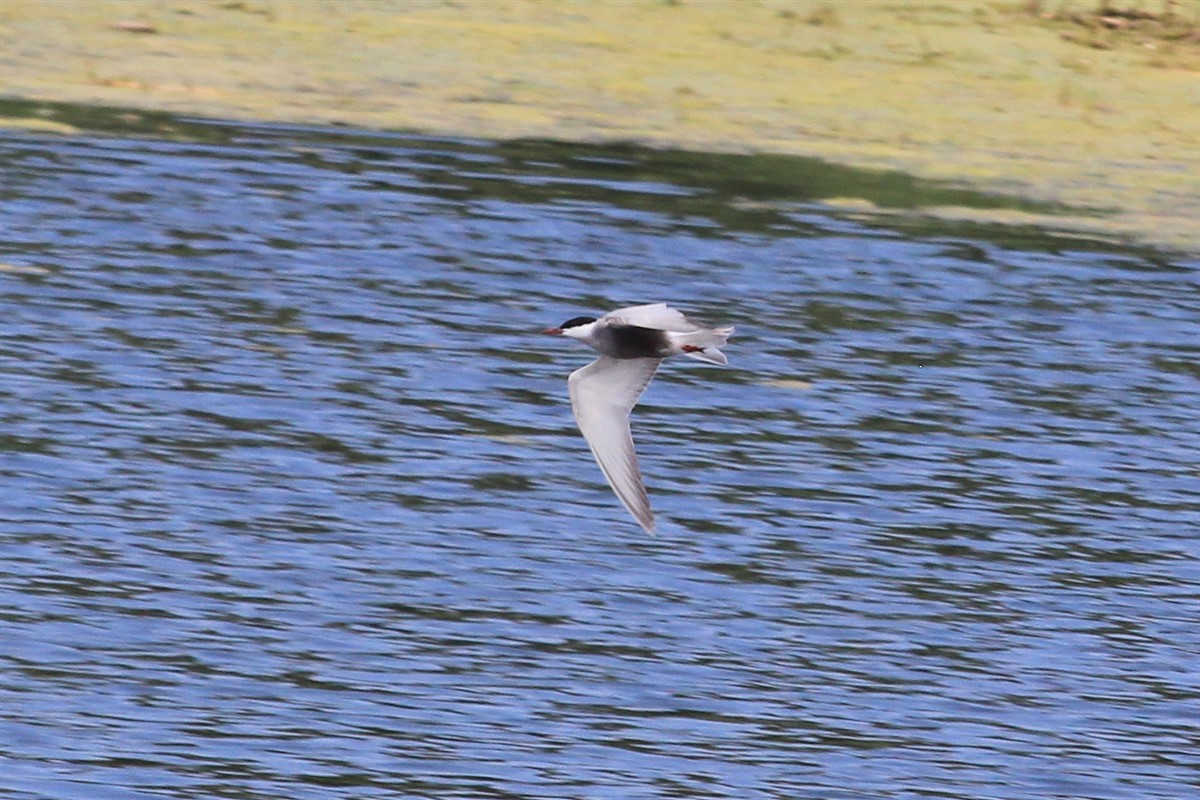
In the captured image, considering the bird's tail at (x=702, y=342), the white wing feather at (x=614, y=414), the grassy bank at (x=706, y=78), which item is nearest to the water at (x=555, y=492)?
the grassy bank at (x=706, y=78)

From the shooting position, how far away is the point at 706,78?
17297mm

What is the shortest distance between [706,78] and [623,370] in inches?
379

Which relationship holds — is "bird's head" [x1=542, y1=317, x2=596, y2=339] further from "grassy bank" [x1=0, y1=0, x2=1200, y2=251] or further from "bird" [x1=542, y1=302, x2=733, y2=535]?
"grassy bank" [x1=0, y1=0, x2=1200, y2=251]

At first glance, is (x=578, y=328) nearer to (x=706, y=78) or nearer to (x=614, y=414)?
(x=614, y=414)

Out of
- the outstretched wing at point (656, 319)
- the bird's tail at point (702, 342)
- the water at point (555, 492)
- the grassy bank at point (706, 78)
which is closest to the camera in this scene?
the bird's tail at point (702, 342)

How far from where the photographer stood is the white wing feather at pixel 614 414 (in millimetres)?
7391

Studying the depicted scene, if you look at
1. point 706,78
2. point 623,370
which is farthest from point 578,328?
point 706,78

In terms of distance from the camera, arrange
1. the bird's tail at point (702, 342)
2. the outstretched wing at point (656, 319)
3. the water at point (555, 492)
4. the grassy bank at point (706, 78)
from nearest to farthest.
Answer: the bird's tail at point (702, 342)
the outstretched wing at point (656, 319)
the water at point (555, 492)
the grassy bank at point (706, 78)

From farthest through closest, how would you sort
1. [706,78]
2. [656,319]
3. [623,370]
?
[706,78], [623,370], [656,319]

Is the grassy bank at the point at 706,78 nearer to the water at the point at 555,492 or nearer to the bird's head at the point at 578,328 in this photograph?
the water at the point at 555,492

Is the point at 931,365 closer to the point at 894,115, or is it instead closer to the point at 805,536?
the point at 805,536

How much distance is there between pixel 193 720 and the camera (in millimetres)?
7770

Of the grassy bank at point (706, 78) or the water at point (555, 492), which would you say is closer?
the water at point (555, 492)

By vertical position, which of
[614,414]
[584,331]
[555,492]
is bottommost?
[555,492]
